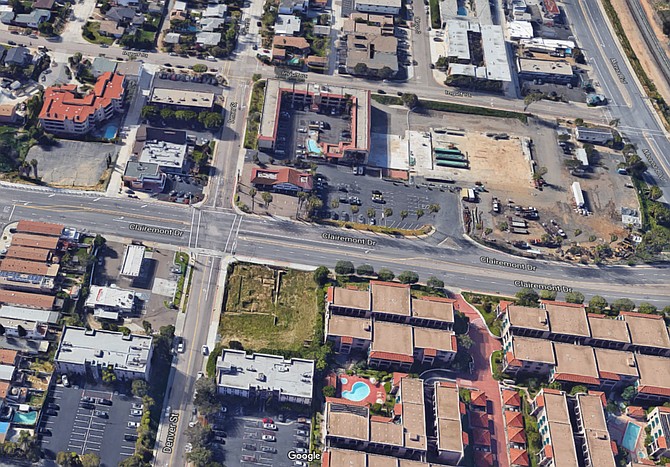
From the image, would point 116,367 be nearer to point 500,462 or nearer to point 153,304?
point 153,304

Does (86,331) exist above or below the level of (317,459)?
above

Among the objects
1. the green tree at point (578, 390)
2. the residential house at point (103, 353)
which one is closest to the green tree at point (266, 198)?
the residential house at point (103, 353)

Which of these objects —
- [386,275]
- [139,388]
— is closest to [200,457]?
[139,388]

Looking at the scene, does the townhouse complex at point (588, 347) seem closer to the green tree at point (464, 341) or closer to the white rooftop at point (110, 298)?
the green tree at point (464, 341)

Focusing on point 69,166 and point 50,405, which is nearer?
point 50,405

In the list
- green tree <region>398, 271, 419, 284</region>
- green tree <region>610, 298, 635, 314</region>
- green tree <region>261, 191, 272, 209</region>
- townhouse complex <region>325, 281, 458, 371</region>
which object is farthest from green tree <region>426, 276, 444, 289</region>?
green tree <region>261, 191, 272, 209</region>

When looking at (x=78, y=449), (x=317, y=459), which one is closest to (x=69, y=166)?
(x=78, y=449)

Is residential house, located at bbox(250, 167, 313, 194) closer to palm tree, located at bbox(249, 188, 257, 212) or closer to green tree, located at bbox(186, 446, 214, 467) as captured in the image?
palm tree, located at bbox(249, 188, 257, 212)
